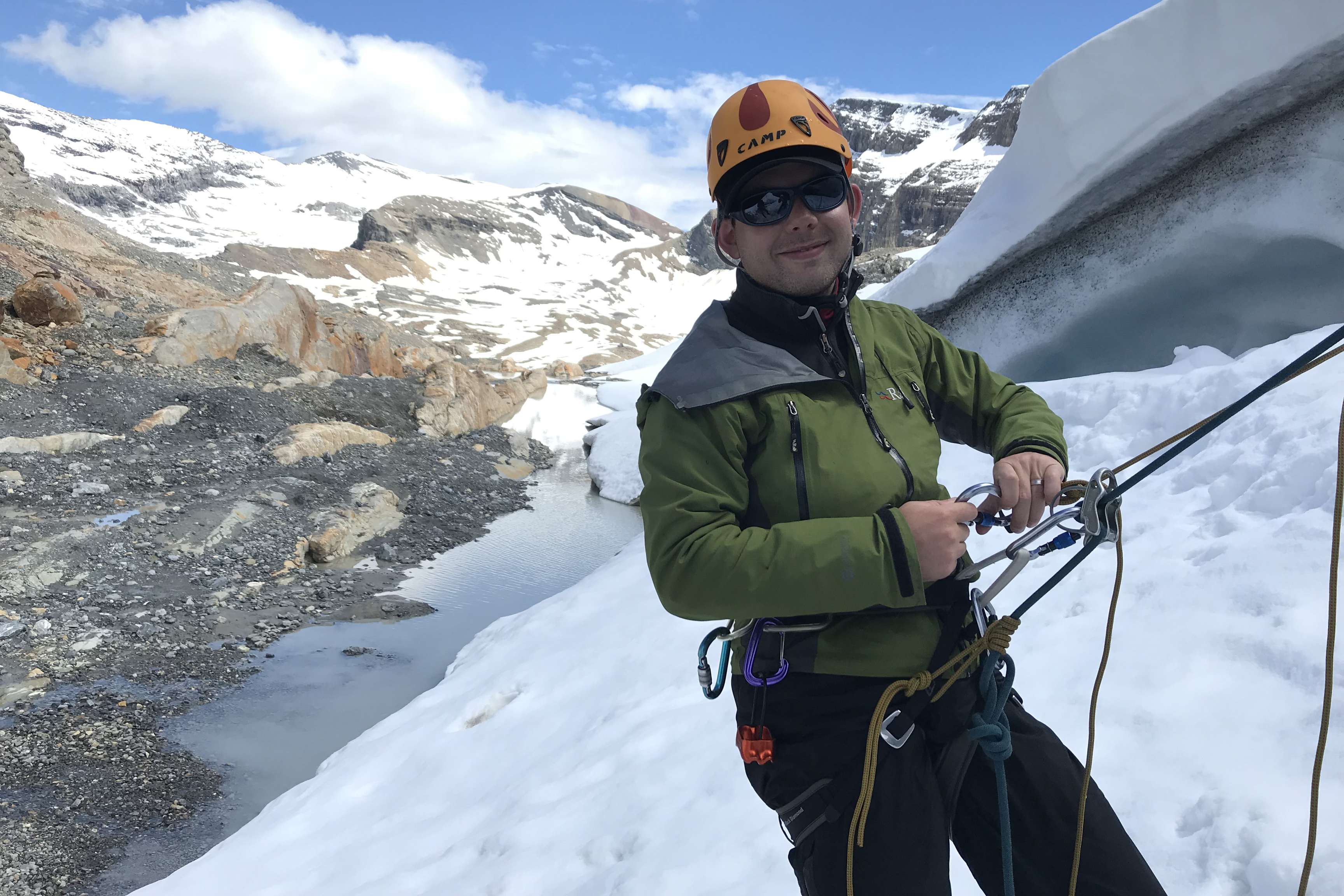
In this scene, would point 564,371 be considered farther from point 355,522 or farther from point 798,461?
point 798,461

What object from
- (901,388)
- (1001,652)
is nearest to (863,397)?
(901,388)

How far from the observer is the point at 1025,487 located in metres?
1.32

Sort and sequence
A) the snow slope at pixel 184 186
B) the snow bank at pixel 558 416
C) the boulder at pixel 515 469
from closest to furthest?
1. the boulder at pixel 515 469
2. the snow bank at pixel 558 416
3. the snow slope at pixel 184 186

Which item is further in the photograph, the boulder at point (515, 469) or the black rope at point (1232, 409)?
the boulder at point (515, 469)

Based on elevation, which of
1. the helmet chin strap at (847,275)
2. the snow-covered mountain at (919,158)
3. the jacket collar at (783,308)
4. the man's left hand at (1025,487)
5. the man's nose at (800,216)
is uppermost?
the snow-covered mountain at (919,158)

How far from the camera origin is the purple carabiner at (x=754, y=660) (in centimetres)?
132

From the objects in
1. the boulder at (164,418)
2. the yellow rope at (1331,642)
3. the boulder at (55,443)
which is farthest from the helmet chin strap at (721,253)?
the boulder at (164,418)

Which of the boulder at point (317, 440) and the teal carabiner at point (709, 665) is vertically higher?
the boulder at point (317, 440)

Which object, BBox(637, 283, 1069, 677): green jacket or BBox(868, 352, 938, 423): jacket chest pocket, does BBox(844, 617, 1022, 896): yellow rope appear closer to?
BBox(637, 283, 1069, 677): green jacket

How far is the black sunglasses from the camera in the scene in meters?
1.39

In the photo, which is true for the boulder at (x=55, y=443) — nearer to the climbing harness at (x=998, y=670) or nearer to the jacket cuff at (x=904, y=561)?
the climbing harness at (x=998, y=670)

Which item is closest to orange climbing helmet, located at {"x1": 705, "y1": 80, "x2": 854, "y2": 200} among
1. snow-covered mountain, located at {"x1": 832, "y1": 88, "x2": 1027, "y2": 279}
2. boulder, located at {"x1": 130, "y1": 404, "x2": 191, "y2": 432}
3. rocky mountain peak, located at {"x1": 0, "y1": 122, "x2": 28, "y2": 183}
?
boulder, located at {"x1": 130, "y1": 404, "x2": 191, "y2": 432}

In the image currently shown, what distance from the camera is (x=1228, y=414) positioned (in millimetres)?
1261

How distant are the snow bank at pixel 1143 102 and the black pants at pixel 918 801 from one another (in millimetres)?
5825
